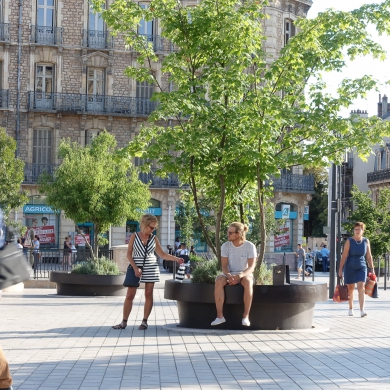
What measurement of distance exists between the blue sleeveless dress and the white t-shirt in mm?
3579

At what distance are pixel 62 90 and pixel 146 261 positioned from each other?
128 ft

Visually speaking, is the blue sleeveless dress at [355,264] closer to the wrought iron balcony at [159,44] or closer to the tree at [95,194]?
the tree at [95,194]

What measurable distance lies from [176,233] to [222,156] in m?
39.3

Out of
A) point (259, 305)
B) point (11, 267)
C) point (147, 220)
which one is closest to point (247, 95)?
point (147, 220)

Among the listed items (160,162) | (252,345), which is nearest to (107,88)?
(160,162)

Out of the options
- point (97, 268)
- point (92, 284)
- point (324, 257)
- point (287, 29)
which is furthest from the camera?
point (287, 29)

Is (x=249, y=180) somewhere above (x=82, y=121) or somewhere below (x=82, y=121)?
below

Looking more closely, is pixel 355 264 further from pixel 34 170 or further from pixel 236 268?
pixel 34 170

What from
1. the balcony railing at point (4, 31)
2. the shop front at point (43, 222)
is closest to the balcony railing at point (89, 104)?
the balcony railing at point (4, 31)

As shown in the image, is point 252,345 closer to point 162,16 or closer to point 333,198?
point 162,16

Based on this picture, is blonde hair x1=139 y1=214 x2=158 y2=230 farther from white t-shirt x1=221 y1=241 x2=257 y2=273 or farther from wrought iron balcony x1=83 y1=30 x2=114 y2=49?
wrought iron balcony x1=83 y1=30 x2=114 y2=49

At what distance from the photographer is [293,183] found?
186ft

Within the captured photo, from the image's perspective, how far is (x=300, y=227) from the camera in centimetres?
5734

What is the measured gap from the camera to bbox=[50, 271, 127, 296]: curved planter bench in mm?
23359
